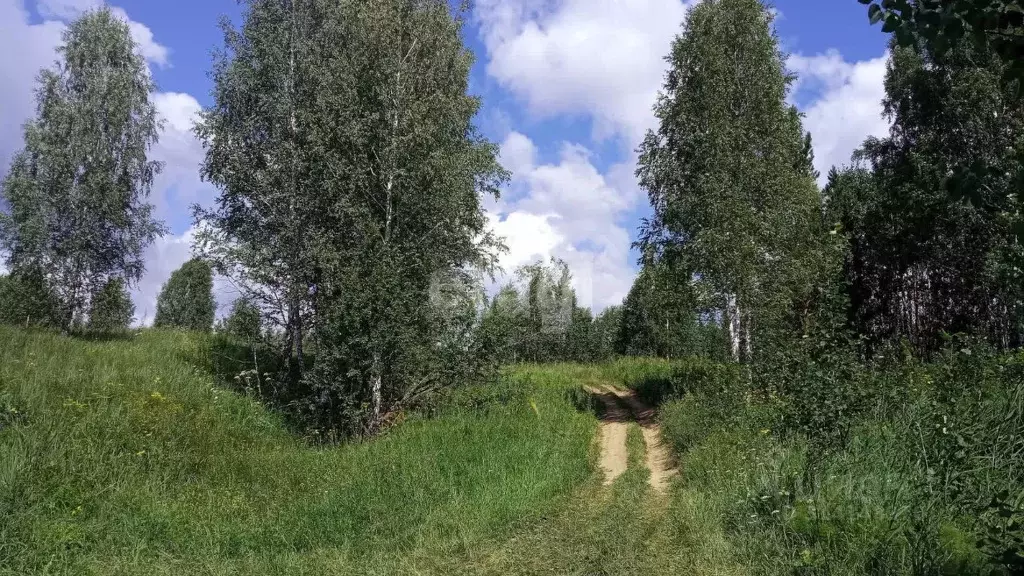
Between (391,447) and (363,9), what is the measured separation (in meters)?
10.9

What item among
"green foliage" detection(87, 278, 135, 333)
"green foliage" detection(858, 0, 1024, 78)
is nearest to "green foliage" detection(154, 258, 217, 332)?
"green foliage" detection(87, 278, 135, 333)

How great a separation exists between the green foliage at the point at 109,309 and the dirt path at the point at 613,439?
17.8 metres

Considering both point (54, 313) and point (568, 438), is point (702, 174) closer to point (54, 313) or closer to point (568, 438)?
point (568, 438)

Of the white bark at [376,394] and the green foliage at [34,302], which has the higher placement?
the green foliage at [34,302]

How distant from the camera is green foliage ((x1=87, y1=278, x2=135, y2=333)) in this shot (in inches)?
A: 913

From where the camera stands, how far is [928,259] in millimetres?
29453

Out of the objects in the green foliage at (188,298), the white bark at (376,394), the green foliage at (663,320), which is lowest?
the white bark at (376,394)

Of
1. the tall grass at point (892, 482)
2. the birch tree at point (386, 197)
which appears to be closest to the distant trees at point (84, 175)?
the birch tree at point (386, 197)

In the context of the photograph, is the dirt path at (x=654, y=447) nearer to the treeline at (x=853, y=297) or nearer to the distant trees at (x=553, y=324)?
the treeline at (x=853, y=297)

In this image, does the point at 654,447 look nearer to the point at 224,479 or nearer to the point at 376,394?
the point at 376,394

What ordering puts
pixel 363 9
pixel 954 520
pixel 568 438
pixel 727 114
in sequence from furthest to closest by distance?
1. pixel 727 114
2. pixel 363 9
3. pixel 568 438
4. pixel 954 520

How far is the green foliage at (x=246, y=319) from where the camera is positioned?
1744 centimetres

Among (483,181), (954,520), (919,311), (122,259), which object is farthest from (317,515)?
(919,311)

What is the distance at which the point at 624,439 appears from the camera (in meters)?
14.8
